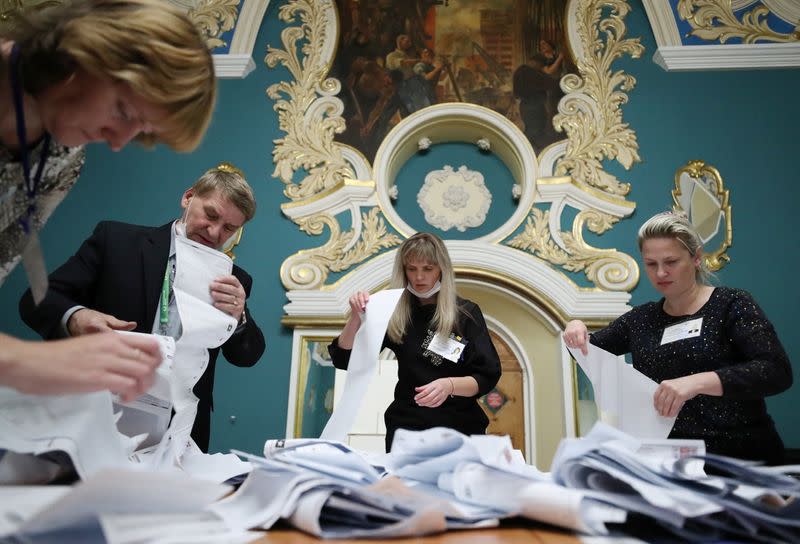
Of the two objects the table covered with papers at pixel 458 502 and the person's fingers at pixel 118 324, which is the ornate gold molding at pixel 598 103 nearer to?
the person's fingers at pixel 118 324

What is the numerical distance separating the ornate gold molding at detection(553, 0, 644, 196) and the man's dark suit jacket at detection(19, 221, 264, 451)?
336 centimetres

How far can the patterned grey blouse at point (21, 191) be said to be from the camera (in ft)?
3.06

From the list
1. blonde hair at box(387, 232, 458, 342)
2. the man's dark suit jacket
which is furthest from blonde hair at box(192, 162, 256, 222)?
blonde hair at box(387, 232, 458, 342)

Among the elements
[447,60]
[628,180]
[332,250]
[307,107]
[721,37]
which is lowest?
[332,250]

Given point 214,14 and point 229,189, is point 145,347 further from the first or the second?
point 214,14

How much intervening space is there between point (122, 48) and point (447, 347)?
5.09 ft

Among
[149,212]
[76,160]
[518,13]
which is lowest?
[76,160]

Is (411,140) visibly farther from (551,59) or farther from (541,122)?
(551,59)

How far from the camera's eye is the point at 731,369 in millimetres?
1496

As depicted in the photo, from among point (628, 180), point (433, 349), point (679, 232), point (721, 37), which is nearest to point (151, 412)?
point (433, 349)

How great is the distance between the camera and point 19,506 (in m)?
0.54

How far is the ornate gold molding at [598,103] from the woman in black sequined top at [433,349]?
2.49 m

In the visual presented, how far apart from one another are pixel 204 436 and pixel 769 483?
4.63ft

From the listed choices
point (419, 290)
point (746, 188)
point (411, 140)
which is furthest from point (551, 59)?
point (419, 290)
